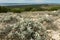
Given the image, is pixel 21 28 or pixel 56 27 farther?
pixel 56 27

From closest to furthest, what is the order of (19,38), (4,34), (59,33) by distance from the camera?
(19,38) → (4,34) → (59,33)

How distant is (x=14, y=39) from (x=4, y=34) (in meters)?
0.78

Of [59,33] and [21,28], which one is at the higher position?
[21,28]

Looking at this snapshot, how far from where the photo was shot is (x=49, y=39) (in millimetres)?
11070

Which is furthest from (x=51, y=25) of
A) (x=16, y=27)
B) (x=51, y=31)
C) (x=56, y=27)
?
(x=16, y=27)

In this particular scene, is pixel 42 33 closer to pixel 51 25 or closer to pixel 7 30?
pixel 7 30

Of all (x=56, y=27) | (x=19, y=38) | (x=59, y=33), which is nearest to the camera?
(x=19, y=38)

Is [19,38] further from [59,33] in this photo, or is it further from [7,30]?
[59,33]

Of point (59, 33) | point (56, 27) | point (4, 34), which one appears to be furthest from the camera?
point (56, 27)

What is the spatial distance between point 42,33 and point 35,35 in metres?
0.73

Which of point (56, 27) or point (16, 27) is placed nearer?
point (16, 27)

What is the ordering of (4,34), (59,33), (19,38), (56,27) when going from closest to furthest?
(19,38), (4,34), (59,33), (56,27)

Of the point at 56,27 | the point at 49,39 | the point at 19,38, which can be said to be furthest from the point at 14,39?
the point at 56,27

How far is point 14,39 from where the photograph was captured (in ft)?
33.2
